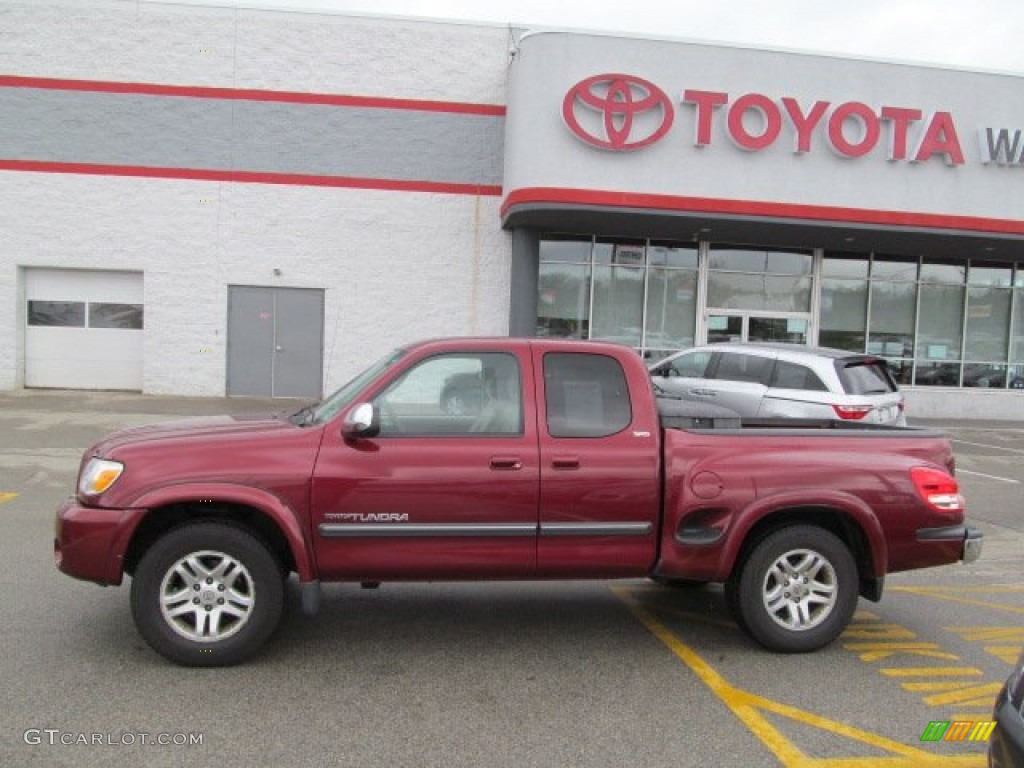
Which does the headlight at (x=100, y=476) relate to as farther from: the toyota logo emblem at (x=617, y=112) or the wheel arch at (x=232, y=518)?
the toyota logo emblem at (x=617, y=112)

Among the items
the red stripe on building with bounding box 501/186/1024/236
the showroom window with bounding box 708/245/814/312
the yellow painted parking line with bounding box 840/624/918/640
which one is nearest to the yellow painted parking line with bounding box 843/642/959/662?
the yellow painted parking line with bounding box 840/624/918/640

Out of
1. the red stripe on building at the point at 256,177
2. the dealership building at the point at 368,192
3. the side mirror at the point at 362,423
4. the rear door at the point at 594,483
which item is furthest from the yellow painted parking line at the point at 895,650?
the red stripe on building at the point at 256,177

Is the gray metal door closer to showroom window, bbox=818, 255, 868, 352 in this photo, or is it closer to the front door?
showroom window, bbox=818, 255, 868, 352

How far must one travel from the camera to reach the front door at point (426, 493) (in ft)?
13.7

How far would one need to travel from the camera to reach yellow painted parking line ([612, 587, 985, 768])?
3.39 meters

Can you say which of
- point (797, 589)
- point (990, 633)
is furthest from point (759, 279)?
point (797, 589)

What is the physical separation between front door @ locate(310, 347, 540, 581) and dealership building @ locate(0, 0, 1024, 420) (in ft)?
40.4

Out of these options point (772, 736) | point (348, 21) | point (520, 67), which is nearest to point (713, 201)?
point (520, 67)

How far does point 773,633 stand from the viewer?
4.54 meters

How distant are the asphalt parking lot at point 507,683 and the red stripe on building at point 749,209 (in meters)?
10.6

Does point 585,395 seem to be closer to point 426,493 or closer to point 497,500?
point 497,500

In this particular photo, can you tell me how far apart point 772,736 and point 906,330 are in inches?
720

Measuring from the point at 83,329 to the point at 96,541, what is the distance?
634 inches

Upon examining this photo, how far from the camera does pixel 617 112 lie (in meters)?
15.6
